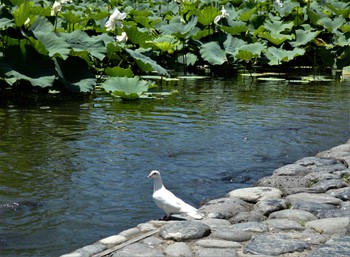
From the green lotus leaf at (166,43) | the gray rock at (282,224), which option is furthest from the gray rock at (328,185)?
the green lotus leaf at (166,43)

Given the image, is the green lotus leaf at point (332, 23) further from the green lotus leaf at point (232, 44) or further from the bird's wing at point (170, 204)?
the bird's wing at point (170, 204)

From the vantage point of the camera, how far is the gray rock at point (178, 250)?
13.6ft

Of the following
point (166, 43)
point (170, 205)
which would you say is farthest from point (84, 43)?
point (170, 205)

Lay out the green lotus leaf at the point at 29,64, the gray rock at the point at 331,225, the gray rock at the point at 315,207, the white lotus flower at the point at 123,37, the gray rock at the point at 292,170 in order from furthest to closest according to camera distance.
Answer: the white lotus flower at the point at 123,37
the green lotus leaf at the point at 29,64
the gray rock at the point at 292,170
the gray rock at the point at 315,207
the gray rock at the point at 331,225

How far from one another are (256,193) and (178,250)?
4.85ft

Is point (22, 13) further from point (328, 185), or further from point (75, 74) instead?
point (328, 185)

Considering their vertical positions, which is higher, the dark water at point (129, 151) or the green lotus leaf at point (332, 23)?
the green lotus leaf at point (332, 23)

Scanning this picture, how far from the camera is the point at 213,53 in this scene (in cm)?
1355

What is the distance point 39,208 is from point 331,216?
80.4 inches

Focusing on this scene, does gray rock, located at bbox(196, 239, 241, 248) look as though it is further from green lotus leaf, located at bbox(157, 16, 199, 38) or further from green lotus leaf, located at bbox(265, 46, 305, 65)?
green lotus leaf, located at bbox(265, 46, 305, 65)

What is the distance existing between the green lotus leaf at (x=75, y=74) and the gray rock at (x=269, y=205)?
17.8ft

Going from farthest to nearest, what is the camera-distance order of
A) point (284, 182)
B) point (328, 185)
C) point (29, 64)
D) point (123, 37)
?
point (123, 37)
point (29, 64)
point (284, 182)
point (328, 185)

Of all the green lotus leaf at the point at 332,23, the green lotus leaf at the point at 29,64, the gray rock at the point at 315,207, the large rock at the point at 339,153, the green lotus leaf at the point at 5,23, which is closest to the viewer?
the gray rock at the point at 315,207

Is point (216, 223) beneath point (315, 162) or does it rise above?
beneath
